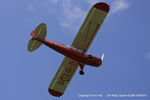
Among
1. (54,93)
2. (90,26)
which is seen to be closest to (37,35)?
(90,26)

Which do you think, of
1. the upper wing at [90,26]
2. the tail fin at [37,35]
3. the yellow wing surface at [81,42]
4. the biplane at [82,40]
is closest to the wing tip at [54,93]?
the yellow wing surface at [81,42]

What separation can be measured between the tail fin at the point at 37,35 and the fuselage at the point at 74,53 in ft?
1.09

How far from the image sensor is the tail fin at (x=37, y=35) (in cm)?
2058

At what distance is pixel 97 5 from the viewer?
64.6 feet

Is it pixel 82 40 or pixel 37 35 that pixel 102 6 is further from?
pixel 37 35

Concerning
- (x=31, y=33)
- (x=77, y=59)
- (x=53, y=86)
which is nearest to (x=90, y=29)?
(x=77, y=59)

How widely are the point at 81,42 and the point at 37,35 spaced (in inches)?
139

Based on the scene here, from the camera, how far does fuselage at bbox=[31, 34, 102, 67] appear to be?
2027 centimetres

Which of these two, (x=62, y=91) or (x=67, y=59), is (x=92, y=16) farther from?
(x=62, y=91)

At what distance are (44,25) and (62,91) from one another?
6.91 metres

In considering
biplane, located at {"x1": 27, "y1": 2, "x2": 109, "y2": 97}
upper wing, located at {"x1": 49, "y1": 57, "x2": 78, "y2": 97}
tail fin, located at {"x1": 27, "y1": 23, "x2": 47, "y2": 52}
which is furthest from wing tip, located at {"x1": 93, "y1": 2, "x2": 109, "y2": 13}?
upper wing, located at {"x1": 49, "y1": 57, "x2": 78, "y2": 97}

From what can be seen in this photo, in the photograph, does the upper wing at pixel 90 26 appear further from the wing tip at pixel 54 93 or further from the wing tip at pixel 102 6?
the wing tip at pixel 54 93

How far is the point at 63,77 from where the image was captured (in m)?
23.7

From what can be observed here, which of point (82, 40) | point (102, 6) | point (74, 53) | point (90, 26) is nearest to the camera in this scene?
point (102, 6)
